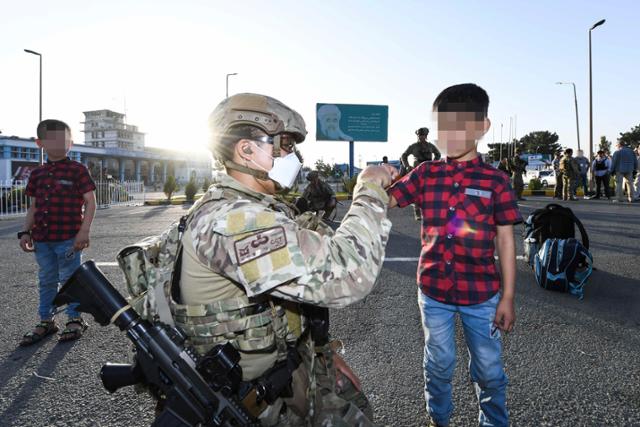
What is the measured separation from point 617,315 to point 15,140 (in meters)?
69.5

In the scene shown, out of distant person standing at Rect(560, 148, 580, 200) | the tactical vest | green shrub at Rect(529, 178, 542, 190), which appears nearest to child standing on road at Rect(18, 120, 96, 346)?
the tactical vest

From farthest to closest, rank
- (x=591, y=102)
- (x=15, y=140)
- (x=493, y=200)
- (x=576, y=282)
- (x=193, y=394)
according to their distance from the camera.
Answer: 1. (x=15, y=140)
2. (x=591, y=102)
3. (x=576, y=282)
4. (x=493, y=200)
5. (x=193, y=394)

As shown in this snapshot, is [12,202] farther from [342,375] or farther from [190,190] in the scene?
[342,375]

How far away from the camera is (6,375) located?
3025mm

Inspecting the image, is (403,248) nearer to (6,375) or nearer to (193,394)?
(6,375)

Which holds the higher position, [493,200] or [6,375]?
[493,200]

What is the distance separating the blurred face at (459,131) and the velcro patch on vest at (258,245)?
1.31 m

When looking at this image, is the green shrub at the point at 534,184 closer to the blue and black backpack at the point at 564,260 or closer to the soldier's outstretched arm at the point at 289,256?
the blue and black backpack at the point at 564,260

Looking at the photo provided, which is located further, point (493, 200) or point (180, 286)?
point (493, 200)

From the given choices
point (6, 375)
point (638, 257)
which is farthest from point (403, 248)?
point (6, 375)

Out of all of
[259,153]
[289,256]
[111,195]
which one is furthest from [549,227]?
[111,195]

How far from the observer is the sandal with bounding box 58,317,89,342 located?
Result: 11.9 ft

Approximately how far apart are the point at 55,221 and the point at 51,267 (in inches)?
16.7

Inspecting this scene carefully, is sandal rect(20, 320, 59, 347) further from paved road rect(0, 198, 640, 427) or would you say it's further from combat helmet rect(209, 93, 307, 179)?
combat helmet rect(209, 93, 307, 179)
